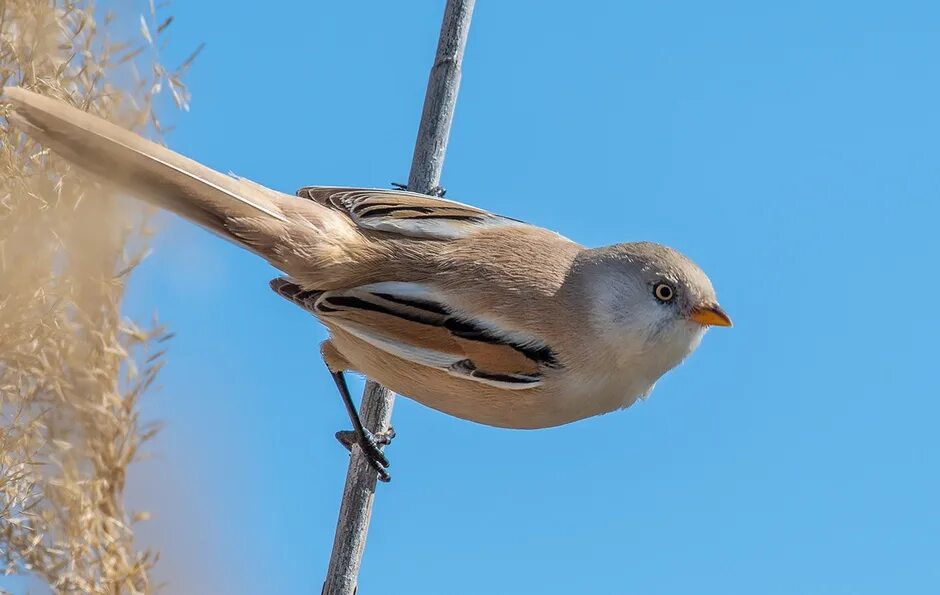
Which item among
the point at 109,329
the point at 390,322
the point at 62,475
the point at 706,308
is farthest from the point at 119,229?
the point at 706,308

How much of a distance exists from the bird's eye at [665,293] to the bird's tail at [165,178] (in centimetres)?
100

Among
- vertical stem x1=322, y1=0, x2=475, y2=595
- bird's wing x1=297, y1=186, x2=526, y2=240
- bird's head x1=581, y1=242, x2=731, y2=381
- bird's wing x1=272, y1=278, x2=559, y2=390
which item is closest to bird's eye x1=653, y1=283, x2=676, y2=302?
bird's head x1=581, y1=242, x2=731, y2=381

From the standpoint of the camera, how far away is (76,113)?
72.1 inches

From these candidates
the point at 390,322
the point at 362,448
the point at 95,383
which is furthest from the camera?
the point at 362,448

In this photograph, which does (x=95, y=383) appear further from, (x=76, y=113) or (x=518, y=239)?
(x=518, y=239)

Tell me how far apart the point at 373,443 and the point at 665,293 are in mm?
1113

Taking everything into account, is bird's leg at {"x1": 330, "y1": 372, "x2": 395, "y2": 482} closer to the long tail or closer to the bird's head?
the long tail

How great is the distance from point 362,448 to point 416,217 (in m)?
0.83

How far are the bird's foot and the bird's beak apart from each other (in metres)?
1.13

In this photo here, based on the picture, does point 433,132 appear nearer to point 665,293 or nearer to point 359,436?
point 665,293

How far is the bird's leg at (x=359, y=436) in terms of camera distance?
10.0 ft

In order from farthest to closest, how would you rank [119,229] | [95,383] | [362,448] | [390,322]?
[362,448] → [390,322] → [119,229] → [95,383]

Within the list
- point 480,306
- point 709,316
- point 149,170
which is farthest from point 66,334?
point 709,316

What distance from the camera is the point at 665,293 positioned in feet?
9.07
